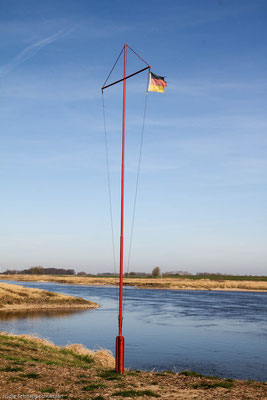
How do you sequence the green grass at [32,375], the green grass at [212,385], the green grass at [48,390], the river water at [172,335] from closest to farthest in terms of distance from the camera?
the green grass at [48,390]
the green grass at [32,375]
the green grass at [212,385]
the river water at [172,335]

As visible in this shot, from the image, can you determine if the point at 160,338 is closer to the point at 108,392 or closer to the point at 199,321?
the point at 199,321

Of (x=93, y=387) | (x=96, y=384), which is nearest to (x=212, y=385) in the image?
(x=96, y=384)

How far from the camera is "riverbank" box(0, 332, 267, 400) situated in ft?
36.1

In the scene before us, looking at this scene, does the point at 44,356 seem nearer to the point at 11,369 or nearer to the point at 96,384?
the point at 11,369

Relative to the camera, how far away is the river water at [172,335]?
22.5 m

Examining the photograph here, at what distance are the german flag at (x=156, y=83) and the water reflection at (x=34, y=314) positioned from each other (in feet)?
102

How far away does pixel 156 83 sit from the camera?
53.1 feet

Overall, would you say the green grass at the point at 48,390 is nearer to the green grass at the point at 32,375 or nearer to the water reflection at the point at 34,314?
the green grass at the point at 32,375

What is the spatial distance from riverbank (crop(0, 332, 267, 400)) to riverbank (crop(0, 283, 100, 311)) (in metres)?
33.0

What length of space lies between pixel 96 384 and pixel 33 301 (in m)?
42.1

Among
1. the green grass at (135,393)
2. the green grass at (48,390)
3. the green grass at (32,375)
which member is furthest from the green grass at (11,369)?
the green grass at (135,393)

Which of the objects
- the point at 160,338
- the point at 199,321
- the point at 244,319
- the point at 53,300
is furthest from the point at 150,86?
the point at 53,300

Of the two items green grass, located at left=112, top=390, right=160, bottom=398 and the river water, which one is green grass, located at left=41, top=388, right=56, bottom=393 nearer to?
green grass, located at left=112, top=390, right=160, bottom=398

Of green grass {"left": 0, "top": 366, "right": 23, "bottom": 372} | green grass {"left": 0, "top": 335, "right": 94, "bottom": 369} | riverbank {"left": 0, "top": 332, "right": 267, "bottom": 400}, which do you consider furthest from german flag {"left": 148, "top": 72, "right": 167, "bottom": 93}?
green grass {"left": 0, "top": 335, "right": 94, "bottom": 369}
